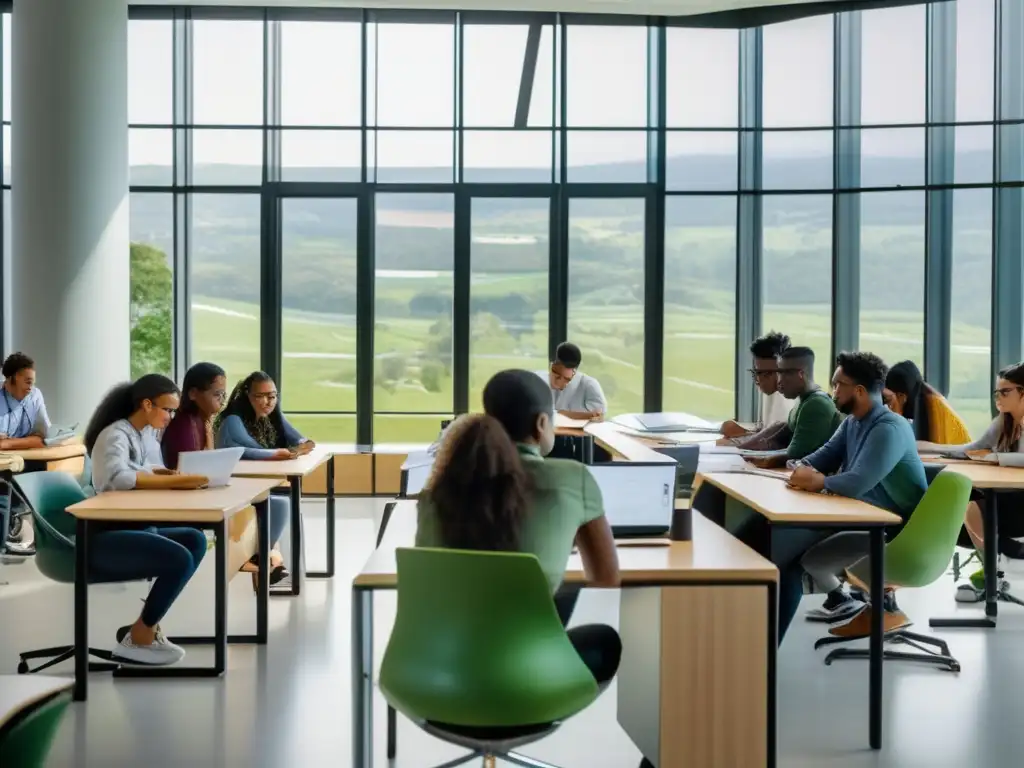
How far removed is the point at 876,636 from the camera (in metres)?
4.18

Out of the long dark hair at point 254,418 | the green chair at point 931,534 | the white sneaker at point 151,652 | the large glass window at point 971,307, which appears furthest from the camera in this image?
the large glass window at point 971,307

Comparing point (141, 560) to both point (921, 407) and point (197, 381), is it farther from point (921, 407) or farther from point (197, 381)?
point (921, 407)

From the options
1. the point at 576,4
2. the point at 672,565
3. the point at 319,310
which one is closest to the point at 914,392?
the point at 672,565

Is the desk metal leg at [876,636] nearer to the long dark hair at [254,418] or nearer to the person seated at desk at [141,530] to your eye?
the person seated at desk at [141,530]

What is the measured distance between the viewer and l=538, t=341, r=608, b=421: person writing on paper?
30.8ft

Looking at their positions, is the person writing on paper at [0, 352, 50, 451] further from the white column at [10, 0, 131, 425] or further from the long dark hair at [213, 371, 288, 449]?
the long dark hair at [213, 371, 288, 449]

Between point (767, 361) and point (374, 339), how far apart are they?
5514 millimetres

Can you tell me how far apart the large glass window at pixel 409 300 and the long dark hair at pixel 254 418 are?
4329 mm

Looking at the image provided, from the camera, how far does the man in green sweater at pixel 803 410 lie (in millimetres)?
5887

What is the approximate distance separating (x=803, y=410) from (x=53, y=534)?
360 centimetres

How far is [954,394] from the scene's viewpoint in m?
10.9

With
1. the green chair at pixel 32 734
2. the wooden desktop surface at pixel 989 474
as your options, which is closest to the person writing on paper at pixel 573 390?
the wooden desktop surface at pixel 989 474

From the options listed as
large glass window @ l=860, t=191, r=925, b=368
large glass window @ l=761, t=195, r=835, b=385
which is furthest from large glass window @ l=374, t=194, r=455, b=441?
large glass window @ l=860, t=191, r=925, b=368

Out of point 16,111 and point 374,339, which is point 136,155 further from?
point 374,339
